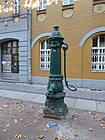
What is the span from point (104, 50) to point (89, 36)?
1286mm

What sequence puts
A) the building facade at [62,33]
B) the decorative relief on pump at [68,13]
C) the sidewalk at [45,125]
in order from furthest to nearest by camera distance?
the decorative relief on pump at [68,13] → the building facade at [62,33] → the sidewalk at [45,125]

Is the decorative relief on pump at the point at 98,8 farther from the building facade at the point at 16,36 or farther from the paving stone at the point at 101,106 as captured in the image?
the paving stone at the point at 101,106

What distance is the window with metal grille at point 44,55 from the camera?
1141 centimetres

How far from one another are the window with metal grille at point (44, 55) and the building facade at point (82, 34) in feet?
2.89

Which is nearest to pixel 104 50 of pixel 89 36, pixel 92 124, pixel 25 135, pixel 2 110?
pixel 89 36

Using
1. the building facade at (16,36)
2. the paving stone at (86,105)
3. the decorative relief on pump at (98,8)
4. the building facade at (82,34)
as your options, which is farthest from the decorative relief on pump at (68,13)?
the paving stone at (86,105)

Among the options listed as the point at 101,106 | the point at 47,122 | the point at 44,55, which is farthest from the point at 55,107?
the point at 44,55

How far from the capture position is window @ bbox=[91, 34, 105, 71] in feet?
32.3

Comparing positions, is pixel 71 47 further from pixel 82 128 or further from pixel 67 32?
pixel 82 128

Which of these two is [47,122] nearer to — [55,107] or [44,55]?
[55,107]

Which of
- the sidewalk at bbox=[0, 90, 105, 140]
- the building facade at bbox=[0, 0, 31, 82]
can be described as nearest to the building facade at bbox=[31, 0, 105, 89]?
the building facade at bbox=[0, 0, 31, 82]

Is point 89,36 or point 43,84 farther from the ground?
point 89,36

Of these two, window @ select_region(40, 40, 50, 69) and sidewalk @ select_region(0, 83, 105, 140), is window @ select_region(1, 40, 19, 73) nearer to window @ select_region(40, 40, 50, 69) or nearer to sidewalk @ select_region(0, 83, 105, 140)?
window @ select_region(40, 40, 50, 69)

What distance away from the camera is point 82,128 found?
13.1 ft
